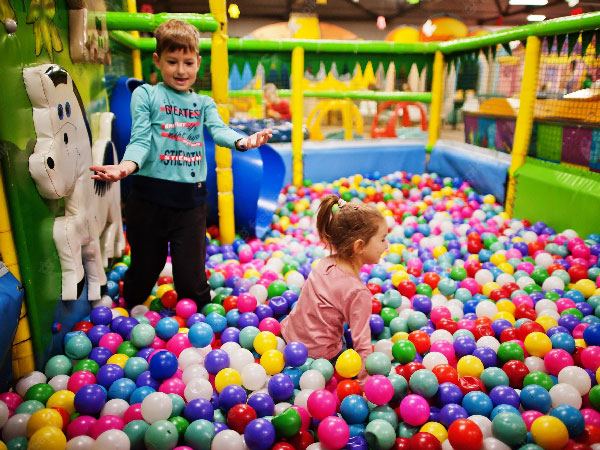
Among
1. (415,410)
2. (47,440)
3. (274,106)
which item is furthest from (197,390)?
(274,106)

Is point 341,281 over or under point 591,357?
over

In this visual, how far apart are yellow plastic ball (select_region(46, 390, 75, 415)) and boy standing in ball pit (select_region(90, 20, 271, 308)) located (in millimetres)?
668

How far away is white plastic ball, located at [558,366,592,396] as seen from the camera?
150 centimetres

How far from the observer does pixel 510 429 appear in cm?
128

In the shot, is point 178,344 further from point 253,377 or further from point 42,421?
point 42,421

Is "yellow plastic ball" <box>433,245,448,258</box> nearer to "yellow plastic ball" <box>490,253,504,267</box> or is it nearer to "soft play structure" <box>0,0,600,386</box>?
"yellow plastic ball" <box>490,253,504,267</box>

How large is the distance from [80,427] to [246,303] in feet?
2.73

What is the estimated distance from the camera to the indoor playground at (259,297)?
135cm

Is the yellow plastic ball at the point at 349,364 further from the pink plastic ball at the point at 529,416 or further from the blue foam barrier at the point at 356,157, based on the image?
the blue foam barrier at the point at 356,157

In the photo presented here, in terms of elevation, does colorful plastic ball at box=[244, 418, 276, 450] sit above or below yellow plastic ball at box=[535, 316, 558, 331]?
below

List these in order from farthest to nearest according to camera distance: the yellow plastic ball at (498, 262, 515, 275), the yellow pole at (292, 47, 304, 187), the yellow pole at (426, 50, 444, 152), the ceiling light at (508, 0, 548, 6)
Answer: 1. the ceiling light at (508, 0, 548, 6)
2. the yellow pole at (426, 50, 444, 152)
3. the yellow pole at (292, 47, 304, 187)
4. the yellow plastic ball at (498, 262, 515, 275)

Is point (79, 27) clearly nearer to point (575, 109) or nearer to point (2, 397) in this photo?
point (2, 397)

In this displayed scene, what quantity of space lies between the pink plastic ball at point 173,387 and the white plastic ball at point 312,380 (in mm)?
394

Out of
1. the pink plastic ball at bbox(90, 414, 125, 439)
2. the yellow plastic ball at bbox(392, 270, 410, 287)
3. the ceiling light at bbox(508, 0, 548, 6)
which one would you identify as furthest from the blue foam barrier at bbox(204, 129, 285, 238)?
the ceiling light at bbox(508, 0, 548, 6)
